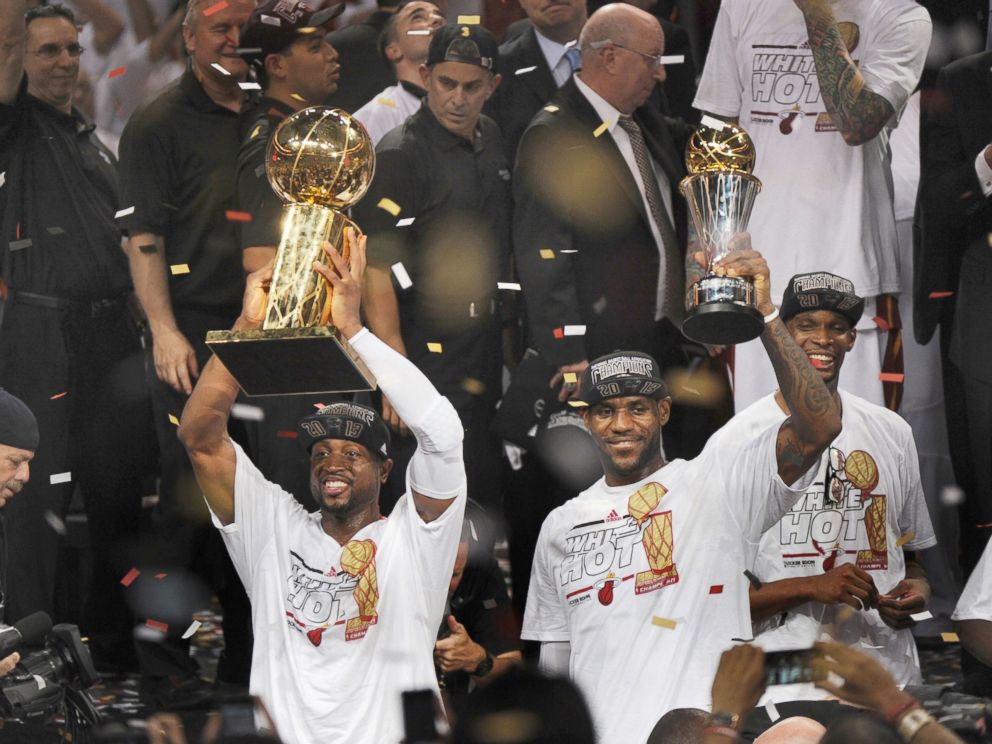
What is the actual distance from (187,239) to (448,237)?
81cm

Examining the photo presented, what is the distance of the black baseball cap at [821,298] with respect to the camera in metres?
5.20

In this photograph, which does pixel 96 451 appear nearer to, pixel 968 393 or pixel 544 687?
pixel 968 393

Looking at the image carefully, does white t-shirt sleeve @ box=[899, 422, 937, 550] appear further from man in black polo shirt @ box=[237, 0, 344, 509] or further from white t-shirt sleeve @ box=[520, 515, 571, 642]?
man in black polo shirt @ box=[237, 0, 344, 509]

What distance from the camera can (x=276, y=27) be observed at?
19.7 ft

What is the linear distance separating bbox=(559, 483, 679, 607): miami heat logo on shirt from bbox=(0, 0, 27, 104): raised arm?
7.94 ft

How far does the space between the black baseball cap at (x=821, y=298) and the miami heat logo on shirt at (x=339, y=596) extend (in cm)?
131

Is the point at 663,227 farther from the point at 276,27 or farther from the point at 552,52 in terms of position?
the point at 276,27

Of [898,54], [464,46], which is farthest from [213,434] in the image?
[898,54]

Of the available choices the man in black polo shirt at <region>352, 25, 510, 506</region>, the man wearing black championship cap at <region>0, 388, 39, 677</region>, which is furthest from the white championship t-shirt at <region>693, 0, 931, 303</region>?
the man wearing black championship cap at <region>0, 388, 39, 677</region>

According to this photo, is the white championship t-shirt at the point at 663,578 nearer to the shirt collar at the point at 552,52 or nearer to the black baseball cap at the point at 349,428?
the black baseball cap at the point at 349,428


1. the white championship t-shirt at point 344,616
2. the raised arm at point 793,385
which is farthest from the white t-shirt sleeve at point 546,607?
the raised arm at point 793,385

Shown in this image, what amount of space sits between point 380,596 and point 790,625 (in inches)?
42.4

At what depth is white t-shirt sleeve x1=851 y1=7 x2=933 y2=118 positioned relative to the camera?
19.1ft

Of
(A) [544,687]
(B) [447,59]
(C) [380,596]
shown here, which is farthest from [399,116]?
(A) [544,687]
